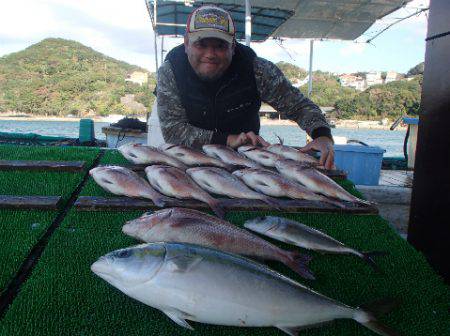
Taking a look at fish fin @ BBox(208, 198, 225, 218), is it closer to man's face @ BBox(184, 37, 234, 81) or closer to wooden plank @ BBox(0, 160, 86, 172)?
wooden plank @ BBox(0, 160, 86, 172)

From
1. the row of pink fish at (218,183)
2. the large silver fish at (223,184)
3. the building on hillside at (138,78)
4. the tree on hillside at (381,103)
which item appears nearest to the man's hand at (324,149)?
the row of pink fish at (218,183)

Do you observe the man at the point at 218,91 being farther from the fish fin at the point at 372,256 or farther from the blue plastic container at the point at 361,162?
the fish fin at the point at 372,256

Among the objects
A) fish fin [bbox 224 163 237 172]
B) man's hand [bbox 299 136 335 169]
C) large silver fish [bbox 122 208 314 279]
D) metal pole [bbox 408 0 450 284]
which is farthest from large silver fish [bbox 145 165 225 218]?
man's hand [bbox 299 136 335 169]

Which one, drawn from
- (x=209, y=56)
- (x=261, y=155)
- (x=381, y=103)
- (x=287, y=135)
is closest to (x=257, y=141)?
(x=261, y=155)

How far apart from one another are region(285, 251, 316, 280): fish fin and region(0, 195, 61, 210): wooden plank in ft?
4.81

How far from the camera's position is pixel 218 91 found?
4480 mm

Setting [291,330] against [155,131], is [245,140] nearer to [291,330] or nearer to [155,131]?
[291,330]

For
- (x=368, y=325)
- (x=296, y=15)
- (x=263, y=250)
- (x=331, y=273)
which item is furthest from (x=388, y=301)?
(x=296, y=15)

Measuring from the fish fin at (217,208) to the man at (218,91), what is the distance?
1681 millimetres

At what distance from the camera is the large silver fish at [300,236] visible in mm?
1800

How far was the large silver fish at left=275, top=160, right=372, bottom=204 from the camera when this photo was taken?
2.62 m

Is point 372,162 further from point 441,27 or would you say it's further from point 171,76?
point 441,27

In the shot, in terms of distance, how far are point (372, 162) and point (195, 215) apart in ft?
16.4

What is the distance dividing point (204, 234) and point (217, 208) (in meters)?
0.52
